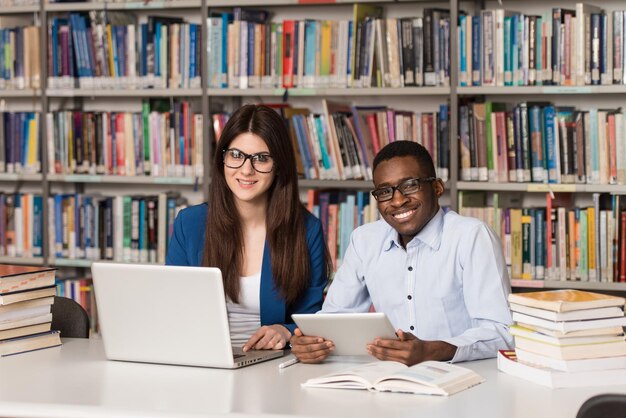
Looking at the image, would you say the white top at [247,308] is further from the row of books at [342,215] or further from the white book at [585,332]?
the row of books at [342,215]

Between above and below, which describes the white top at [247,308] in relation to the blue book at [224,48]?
below

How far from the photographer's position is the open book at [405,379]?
6.48ft

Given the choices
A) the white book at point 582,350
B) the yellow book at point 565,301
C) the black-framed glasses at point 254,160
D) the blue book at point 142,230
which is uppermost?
the black-framed glasses at point 254,160

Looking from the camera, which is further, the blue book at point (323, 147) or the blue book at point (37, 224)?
the blue book at point (37, 224)

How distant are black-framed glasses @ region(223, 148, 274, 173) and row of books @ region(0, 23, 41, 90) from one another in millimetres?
2064

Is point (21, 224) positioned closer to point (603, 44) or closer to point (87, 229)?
point (87, 229)

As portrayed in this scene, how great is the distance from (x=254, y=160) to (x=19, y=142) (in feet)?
7.16

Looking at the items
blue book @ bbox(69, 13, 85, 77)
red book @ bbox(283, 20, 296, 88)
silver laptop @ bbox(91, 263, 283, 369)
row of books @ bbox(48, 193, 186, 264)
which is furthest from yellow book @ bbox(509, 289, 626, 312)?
blue book @ bbox(69, 13, 85, 77)

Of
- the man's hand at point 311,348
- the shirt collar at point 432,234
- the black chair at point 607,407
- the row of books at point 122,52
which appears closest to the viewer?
the black chair at point 607,407

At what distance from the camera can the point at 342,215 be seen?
409 cm

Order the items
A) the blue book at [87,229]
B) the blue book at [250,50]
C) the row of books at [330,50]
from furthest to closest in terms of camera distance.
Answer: the blue book at [87,229]
the blue book at [250,50]
the row of books at [330,50]

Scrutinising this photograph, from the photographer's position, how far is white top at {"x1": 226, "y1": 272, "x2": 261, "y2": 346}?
2811 mm

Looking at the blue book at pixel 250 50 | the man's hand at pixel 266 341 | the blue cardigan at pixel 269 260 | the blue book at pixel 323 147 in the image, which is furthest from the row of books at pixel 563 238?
the man's hand at pixel 266 341

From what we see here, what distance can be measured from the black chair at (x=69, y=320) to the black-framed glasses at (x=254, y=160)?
0.60 metres
